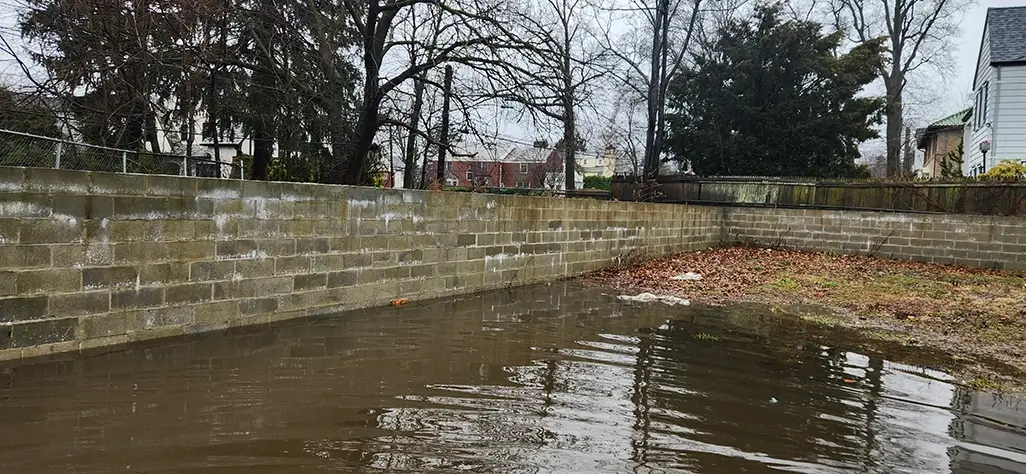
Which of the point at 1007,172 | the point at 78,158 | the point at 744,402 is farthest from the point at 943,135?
the point at 78,158

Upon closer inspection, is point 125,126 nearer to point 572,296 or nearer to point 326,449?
point 572,296

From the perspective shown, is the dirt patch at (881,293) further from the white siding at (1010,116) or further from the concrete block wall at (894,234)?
the white siding at (1010,116)

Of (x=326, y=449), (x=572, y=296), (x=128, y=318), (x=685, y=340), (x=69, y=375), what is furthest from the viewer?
(x=572, y=296)

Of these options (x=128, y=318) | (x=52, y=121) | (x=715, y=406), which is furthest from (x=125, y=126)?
(x=715, y=406)

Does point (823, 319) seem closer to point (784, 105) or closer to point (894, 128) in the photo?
point (784, 105)

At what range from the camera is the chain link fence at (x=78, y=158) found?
6.01 m

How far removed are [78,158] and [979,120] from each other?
27347 millimetres

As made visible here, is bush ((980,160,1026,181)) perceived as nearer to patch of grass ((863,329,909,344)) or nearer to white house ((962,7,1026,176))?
white house ((962,7,1026,176))

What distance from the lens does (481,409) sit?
13.1ft

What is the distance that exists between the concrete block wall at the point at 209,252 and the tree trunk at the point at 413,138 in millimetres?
3844

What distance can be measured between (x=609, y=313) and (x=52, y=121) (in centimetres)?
908

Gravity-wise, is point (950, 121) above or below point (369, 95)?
A: above

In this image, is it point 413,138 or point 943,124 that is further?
point 943,124

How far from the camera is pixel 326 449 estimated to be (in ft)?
10.6
